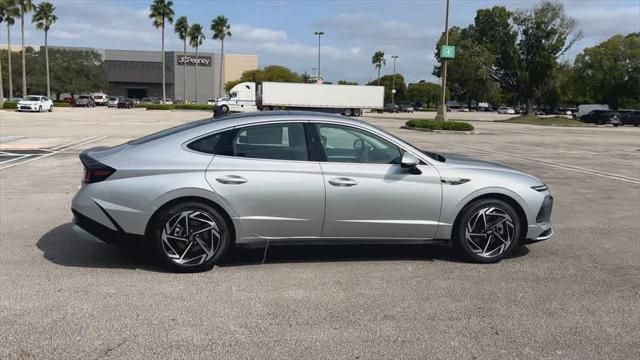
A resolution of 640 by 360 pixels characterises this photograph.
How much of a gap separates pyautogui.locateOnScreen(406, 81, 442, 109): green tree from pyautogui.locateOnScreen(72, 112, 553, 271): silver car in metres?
142

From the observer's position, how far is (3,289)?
4812mm

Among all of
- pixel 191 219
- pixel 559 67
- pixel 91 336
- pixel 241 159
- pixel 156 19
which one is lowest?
pixel 91 336

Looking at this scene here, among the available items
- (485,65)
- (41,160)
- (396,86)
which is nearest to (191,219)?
(41,160)

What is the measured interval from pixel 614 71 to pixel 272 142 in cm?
8278

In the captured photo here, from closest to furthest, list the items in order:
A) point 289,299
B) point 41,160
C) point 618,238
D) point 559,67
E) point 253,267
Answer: point 289,299, point 253,267, point 618,238, point 41,160, point 559,67

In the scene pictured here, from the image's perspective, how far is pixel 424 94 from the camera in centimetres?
14775

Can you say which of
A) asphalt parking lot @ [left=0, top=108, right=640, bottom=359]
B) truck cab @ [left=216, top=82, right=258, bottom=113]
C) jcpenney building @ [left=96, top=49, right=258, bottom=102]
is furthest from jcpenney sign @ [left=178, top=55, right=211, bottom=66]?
asphalt parking lot @ [left=0, top=108, right=640, bottom=359]

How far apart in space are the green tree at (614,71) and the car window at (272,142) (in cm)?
8146

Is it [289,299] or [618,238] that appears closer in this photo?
[289,299]

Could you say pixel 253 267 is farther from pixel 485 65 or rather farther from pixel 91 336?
pixel 485 65

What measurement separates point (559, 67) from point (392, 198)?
2331 inches

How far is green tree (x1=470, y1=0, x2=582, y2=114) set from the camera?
2239 inches

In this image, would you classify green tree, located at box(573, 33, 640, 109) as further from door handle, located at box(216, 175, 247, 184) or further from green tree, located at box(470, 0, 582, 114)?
door handle, located at box(216, 175, 247, 184)

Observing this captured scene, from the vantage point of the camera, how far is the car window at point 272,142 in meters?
5.44
